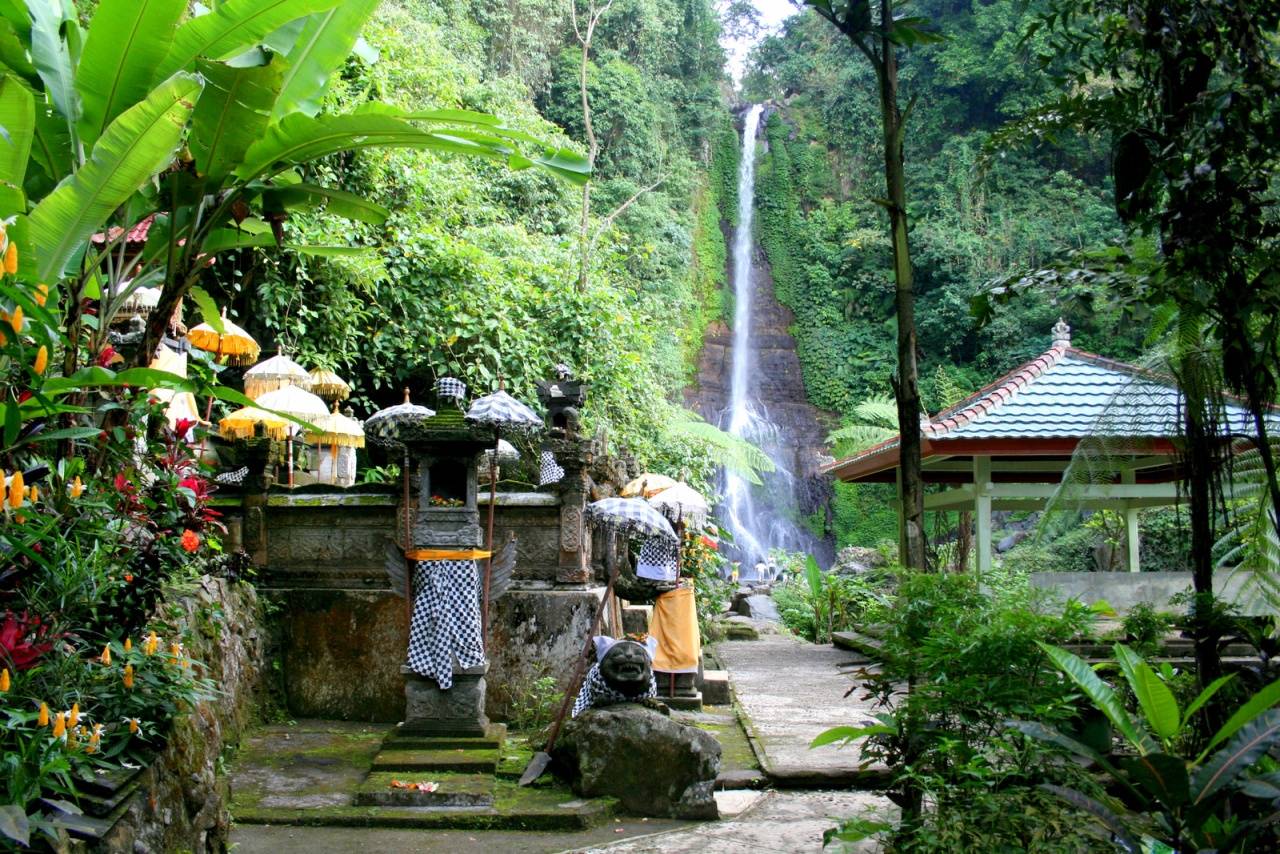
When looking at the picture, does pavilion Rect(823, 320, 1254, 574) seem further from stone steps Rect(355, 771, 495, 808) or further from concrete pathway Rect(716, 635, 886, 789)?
stone steps Rect(355, 771, 495, 808)

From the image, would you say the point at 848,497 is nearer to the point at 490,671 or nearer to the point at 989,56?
the point at 989,56

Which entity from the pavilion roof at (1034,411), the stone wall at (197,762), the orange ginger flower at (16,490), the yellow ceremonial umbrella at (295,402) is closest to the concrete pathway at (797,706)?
the pavilion roof at (1034,411)

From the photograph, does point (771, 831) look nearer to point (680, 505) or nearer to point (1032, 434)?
point (680, 505)

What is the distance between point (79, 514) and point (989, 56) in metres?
32.2

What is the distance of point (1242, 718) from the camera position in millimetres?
3686

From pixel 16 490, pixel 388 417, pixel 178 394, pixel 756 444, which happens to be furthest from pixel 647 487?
pixel 756 444

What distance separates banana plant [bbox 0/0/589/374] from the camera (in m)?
4.02

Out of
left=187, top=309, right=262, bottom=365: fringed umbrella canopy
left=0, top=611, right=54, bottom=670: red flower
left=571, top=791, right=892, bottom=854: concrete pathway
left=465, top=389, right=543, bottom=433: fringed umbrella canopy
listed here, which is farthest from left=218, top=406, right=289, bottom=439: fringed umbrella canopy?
left=0, top=611, right=54, bottom=670: red flower

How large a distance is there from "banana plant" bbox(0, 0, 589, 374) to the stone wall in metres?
1.78

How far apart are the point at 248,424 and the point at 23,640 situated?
8.71 meters

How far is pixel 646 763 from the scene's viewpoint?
7094 millimetres

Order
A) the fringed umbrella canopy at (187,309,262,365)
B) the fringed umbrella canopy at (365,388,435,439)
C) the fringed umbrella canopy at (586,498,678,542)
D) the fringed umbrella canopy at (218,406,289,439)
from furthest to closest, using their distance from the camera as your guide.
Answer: the fringed umbrella canopy at (365,388,435,439)
the fringed umbrella canopy at (218,406,289,439)
the fringed umbrella canopy at (187,309,262,365)
the fringed umbrella canopy at (586,498,678,542)

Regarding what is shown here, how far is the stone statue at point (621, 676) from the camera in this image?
7395 mm

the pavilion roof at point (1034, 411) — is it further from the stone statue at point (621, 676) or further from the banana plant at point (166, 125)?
the banana plant at point (166, 125)
